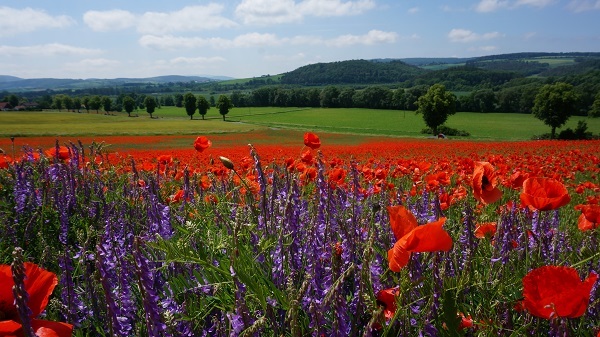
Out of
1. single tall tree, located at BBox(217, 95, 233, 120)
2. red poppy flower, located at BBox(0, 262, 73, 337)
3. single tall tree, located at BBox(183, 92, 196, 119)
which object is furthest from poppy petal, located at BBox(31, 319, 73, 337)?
single tall tree, located at BBox(183, 92, 196, 119)

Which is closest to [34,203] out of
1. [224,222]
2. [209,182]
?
[209,182]

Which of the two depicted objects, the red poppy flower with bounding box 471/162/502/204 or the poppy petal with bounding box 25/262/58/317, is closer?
the poppy petal with bounding box 25/262/58/317

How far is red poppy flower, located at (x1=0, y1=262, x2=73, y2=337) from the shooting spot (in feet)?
2.94

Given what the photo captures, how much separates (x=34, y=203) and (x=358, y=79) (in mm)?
195748

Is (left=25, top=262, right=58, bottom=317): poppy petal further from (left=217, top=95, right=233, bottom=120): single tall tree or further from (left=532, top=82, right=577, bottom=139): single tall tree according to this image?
(left=217, top=95, right=233, bottom=120): single tall tree

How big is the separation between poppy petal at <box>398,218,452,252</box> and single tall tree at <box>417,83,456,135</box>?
176 ft

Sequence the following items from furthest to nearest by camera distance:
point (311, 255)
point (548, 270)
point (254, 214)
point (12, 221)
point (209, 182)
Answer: point (209, 182), point (12, 221), point (254, 214), point (311, 255), point (548, 270)

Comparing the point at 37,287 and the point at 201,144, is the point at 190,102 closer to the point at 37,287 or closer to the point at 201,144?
the point at 201,144

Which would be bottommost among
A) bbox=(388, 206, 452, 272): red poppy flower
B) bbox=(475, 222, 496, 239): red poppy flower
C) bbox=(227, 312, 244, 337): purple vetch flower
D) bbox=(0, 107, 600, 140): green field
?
bbox=(0, 107, 600, 140): green field

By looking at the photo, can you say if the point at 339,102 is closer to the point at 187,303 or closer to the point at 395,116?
the point at 395,116

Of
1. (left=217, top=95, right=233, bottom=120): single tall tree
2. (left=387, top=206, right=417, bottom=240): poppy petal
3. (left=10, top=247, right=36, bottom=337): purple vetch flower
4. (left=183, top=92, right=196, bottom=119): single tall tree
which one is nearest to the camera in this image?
(left=10, top=247, right=36, bottom=337): purple vetch flower

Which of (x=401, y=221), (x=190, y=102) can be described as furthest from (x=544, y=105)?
(x=190, y=102)

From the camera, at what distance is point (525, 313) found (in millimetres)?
1753

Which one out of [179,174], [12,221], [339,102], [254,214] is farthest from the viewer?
[339,102]
